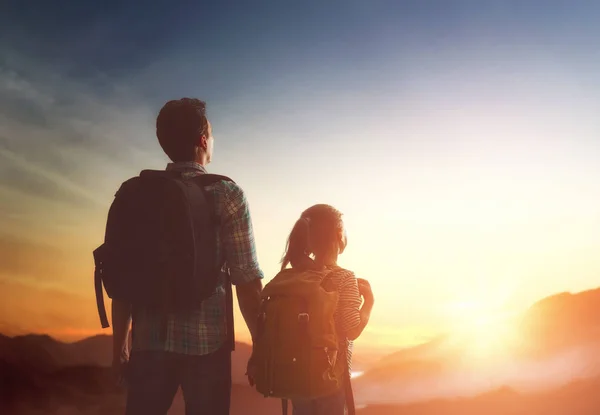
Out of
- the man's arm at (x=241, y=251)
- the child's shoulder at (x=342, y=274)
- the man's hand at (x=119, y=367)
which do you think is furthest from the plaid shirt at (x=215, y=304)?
the child's shoulder at (x=342, y=274)

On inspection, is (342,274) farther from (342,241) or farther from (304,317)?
(304,317)

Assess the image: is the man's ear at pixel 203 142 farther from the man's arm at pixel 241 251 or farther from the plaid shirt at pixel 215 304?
the man's arm at pixel 241 251

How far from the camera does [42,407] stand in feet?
74.8

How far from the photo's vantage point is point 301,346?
402 centimetres

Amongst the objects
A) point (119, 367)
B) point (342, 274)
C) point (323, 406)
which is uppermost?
point (342, 274)

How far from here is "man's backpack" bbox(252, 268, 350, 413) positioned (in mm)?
3967

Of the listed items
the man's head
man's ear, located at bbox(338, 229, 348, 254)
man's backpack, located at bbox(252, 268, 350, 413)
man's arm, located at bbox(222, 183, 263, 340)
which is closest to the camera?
man's arm, located at bbox(222, 183, 263, 340)

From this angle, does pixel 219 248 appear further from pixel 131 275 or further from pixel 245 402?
pixel 245 402

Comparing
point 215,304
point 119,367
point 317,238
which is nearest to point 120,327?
point 119,367

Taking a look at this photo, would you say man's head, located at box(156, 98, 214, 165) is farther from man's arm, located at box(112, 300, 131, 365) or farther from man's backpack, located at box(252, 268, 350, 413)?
man's backpack, located at box(252, 268, 350, 413)

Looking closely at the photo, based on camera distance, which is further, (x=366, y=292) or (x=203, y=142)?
(x=366, y=292)

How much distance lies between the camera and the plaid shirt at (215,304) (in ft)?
9.82

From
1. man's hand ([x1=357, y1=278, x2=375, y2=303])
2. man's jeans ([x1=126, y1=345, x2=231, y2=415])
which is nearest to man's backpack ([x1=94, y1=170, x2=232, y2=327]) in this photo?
man's jeans ([x1=126, y1=345, x2=231, y2=415])

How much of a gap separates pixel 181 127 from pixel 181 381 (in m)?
1.48
